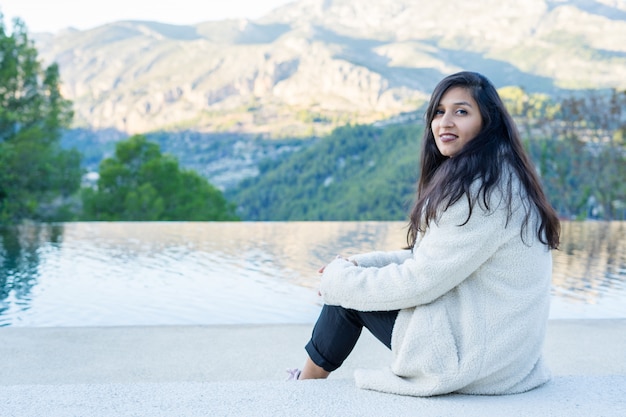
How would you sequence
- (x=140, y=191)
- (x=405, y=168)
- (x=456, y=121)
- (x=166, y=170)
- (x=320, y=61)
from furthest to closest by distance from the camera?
(x=320, y=61), (x=405, y=168), (x=166, y=170), (x=140, y=191), (x=456, y=121)

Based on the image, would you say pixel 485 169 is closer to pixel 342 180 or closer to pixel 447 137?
pixel 447 137

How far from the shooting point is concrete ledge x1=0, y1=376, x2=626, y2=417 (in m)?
1.42

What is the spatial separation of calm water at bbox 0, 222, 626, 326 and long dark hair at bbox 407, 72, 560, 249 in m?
2.22

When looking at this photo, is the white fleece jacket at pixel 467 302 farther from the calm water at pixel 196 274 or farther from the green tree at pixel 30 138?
the green tree at pixel 30 138

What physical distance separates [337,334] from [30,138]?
1418 centimetres

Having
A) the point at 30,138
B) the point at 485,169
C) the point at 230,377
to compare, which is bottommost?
the point at 230,377

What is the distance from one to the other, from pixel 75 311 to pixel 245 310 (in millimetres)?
893

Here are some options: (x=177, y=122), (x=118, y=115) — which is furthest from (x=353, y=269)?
(x=118, y=115)

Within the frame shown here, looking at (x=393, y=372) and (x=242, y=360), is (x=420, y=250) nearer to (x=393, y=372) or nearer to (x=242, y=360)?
(x=393, y=372)

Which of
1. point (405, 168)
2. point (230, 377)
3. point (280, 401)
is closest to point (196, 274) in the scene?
point (230, 377)

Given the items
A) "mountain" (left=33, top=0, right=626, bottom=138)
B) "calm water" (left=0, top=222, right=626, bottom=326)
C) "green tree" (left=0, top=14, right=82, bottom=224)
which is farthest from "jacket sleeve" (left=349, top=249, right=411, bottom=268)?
"mountain" (left=33, top=0, right=626, bottom=138)

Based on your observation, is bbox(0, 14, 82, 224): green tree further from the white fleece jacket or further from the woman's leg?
the white fleece jacket

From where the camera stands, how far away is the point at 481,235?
4.75 ft

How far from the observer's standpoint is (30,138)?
47.5 feet
